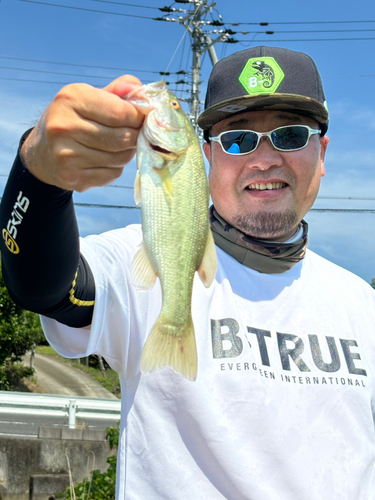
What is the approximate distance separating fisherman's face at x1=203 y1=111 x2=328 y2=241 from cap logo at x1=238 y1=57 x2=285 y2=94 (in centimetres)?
14

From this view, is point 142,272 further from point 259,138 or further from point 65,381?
point 65,381

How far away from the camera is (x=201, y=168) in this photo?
1.72 meters

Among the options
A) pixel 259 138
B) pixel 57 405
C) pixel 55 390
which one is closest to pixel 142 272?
pixel 259 138

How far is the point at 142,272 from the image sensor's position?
70.9 inches

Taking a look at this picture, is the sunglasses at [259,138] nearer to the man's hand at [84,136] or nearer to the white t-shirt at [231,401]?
the white t-shirt at [231,401]

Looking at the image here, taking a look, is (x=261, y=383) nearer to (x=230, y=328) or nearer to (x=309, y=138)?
(x=230, y=328)

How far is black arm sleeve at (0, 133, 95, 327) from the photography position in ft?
5.86

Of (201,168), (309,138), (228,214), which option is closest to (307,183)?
(309,138)

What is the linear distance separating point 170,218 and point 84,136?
14.3 inches

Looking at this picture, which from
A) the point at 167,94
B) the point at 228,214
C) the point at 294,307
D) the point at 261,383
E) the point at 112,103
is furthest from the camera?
the point at 228,214

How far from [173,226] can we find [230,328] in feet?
2.99

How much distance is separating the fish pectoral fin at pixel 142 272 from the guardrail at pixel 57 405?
9.35m

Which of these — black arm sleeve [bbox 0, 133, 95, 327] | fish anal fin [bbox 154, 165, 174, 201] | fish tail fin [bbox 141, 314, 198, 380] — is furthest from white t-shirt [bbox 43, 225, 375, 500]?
fish anal fin [bbox 154, 165, 174, 201]

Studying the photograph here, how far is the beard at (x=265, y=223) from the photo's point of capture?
2832 mm
